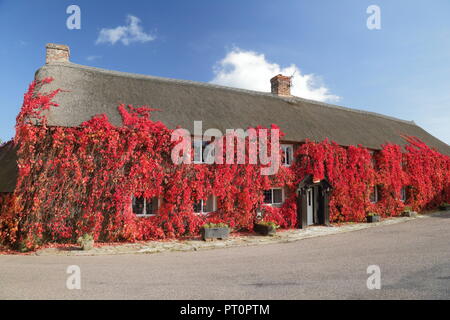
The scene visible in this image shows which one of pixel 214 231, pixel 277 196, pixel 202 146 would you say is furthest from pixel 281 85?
pixel 214 231

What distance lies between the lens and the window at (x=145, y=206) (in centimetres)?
1202

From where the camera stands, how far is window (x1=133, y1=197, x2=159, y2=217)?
39.4 feet

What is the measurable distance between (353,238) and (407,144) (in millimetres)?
13962

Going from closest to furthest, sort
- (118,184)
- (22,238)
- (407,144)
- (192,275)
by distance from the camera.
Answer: (192,275), (22,238), (118,184), (407,144)

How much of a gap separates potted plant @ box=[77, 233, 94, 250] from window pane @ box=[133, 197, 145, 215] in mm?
2280

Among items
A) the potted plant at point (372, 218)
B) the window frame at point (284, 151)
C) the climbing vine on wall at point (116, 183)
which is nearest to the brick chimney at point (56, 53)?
the climbing vine on wall at point (116, 183)

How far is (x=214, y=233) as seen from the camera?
462 inches

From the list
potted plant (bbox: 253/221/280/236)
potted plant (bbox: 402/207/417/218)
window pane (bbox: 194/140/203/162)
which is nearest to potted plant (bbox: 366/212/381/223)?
potted plant (bbox: 402/207/417/218)

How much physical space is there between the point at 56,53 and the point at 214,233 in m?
13.0

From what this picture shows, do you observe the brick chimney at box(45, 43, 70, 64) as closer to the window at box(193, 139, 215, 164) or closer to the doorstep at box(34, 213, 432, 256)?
the window at box(193, 139, 215, 164)

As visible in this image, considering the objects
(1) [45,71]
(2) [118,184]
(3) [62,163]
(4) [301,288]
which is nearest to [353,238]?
(4) [301,288]

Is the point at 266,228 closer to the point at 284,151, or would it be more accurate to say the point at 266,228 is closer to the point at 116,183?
the point at 284,151

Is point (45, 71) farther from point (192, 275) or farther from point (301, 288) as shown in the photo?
point (301, 288)

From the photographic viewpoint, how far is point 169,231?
1198 cm
